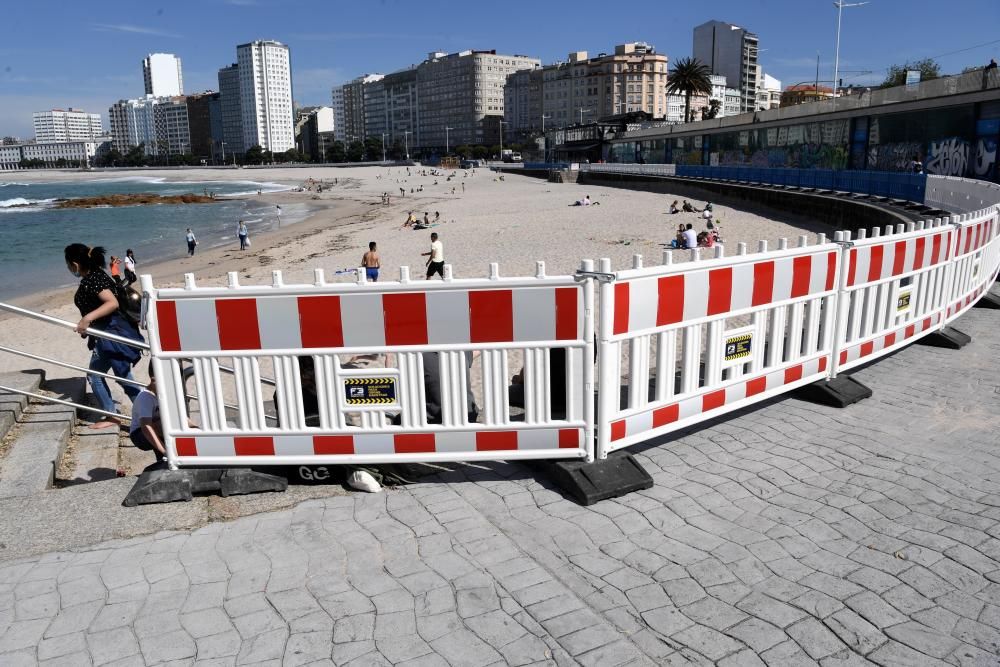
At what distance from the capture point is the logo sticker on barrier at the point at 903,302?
20.6ft

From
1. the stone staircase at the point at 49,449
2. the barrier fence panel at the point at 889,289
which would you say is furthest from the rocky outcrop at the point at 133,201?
the barrier fence panel at the point at 889,289

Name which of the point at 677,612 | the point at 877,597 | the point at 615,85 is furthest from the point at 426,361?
the point at 615,85

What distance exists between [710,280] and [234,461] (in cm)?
307

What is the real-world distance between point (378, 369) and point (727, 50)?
194 m

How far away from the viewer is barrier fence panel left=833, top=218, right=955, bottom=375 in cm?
562

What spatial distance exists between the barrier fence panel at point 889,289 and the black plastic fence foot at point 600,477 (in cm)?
238

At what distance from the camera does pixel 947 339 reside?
7.10 m

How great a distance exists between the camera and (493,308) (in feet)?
13.2

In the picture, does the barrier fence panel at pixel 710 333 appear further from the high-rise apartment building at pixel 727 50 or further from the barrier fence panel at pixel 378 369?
the high-rise apartment building at pixel 727 50

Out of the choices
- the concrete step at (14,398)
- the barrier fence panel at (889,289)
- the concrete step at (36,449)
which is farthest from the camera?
the barrier fence panel at (889,289)

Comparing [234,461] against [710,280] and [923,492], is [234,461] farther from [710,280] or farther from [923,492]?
[923,492]

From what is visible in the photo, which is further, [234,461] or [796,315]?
[796,315]

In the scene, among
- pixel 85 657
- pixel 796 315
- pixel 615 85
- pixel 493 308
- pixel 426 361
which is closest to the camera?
pixel 85 657

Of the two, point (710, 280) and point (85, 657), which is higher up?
point (710, 280)
